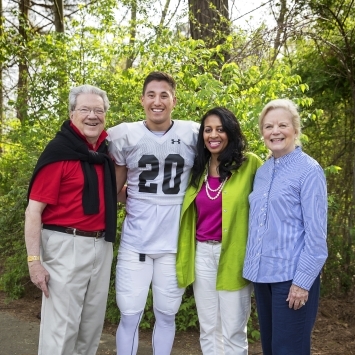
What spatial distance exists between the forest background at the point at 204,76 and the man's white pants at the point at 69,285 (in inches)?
65.6

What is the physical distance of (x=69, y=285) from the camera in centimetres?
359

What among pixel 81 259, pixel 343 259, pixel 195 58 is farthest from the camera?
pixel 343 259

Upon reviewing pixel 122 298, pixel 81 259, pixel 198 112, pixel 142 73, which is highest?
pixel 142 73

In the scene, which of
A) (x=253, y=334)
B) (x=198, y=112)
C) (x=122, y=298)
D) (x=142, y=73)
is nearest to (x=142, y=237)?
(x=122, y=298)

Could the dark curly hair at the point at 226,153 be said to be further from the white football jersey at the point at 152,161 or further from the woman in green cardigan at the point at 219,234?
the white football jersey at the point at 152,161

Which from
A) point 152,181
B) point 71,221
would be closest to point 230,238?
point 152,181

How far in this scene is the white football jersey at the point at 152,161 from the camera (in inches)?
152

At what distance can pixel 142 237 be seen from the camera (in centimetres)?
382

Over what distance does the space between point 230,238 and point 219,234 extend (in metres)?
0.09

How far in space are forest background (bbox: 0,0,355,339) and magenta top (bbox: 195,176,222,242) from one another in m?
1.33

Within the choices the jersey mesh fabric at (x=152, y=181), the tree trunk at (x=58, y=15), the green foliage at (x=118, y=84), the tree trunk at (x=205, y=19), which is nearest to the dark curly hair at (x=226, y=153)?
the jersey mesh fabric at (x=152, y=181)

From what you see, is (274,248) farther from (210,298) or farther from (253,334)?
(253,334)

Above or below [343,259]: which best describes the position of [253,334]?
below

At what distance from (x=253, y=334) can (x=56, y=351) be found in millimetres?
2415
